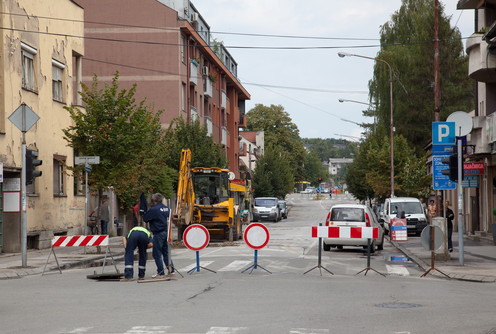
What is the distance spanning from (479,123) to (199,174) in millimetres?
11126

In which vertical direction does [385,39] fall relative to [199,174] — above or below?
above

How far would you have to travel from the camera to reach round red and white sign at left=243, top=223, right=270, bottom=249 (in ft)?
61.9

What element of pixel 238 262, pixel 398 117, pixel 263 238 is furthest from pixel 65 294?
pixel 398 117

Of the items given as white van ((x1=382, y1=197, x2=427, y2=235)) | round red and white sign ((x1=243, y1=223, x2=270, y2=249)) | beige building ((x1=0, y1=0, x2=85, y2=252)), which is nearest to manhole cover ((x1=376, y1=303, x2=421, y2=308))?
round red and white sign ((x1=243, y1=223, x2=270, y2=249))

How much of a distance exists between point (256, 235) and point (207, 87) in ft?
140

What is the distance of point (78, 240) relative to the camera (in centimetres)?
1927

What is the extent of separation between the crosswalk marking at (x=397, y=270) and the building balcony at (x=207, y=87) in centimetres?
3982

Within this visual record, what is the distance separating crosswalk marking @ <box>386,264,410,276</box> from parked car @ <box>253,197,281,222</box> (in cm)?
4259

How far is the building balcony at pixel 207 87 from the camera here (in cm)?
6006

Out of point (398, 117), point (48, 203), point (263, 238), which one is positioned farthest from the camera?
point (398, 117)

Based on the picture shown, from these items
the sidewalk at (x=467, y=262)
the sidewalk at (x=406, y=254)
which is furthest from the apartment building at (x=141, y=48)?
the sidewalk at (x=467, y=262)

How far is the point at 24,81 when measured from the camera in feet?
91.7

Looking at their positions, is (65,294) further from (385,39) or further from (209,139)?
(385,39)

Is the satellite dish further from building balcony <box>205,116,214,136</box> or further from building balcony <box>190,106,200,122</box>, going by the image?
building balcony <box>205,116,214,136</box>
